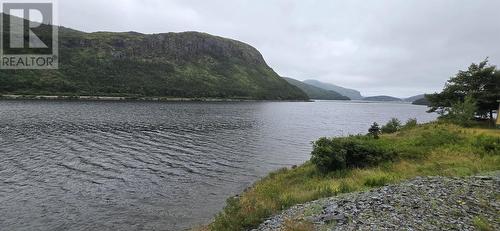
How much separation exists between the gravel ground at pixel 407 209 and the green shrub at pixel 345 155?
782cm

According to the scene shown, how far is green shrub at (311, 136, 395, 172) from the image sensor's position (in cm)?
→ 2323

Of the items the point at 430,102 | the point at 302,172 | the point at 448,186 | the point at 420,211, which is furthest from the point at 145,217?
the point at 430,102

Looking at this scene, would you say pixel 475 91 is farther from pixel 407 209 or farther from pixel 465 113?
pixel 407 209

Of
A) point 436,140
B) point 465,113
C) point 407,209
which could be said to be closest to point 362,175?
point 407,209

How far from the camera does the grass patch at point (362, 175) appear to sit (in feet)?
48.6

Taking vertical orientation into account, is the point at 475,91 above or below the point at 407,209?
above

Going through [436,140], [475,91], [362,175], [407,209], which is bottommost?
[362,175]

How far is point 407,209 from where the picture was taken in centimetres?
1206

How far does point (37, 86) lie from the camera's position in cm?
16125

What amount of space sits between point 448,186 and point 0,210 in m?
23.4

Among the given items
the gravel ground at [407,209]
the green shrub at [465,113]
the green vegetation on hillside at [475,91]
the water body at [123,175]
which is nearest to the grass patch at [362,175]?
Answer: the gravel ground at [407,209]

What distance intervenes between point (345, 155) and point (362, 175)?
12.9 feet

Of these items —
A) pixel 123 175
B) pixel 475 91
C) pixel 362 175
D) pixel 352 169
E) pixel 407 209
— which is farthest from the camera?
pixel 475 91

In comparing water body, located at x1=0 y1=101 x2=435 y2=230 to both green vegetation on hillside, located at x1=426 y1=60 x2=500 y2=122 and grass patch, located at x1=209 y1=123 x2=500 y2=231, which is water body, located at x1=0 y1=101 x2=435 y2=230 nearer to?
grass patch, located at x1=209 y1=123 x2=500 y2=231
